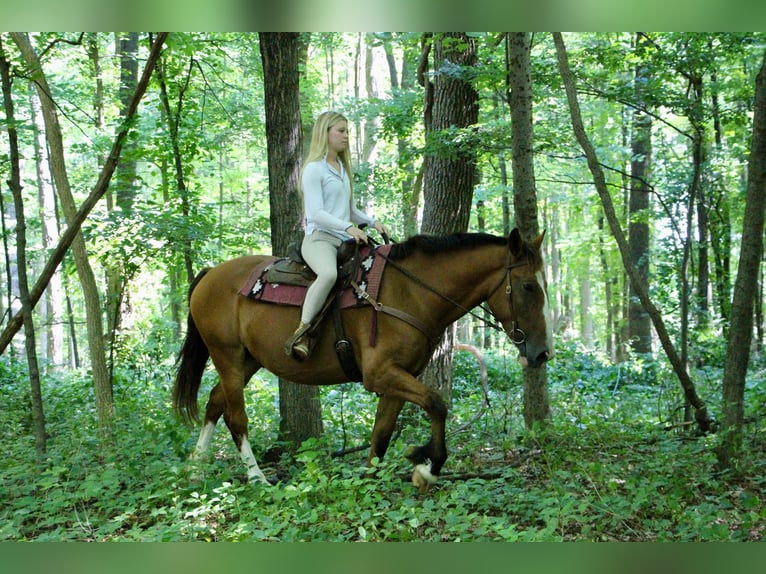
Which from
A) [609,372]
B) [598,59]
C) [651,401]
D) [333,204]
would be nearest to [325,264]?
[333,204]

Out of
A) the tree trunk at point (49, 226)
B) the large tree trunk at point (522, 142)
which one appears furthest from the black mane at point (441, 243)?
the tree trunk at point (49, 226)

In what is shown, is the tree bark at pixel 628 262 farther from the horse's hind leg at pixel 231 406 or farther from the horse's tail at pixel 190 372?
the horse's tail at pixel 190 372

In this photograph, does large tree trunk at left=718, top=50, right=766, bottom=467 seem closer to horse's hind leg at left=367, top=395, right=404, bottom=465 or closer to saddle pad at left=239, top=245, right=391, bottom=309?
horse's hind leg at left=367, top=395, right=404, bottom=465

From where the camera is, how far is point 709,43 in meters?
7.27

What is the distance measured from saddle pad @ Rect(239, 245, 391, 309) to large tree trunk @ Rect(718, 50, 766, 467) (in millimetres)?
2779

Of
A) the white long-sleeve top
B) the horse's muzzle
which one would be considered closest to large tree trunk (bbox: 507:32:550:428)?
the horse's muzzle

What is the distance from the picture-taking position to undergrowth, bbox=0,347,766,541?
13.3ft

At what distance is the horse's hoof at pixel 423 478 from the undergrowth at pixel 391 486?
4.7 inches

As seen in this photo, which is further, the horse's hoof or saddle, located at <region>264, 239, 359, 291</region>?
saddle, located at <region>264, 239, 359, 291</region>

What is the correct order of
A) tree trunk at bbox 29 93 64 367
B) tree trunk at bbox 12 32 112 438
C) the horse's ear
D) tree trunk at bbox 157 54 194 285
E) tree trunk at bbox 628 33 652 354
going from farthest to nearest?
tree trunk at bbox 29 93 64 367 < tree trunk at bbox 628 33 652 354 < tree trunk at bbox 157 54 194 285 < tree trunk at bbox 12 32 112 438 < the horse's ear

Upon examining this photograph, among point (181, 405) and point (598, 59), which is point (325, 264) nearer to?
point (181, 405)

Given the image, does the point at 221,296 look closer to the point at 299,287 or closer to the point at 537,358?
the point at 299,287

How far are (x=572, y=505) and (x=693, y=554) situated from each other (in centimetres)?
352

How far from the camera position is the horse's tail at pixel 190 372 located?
247 inches
